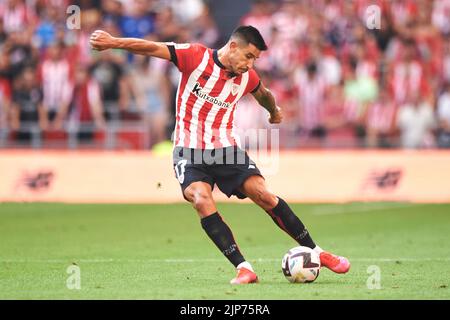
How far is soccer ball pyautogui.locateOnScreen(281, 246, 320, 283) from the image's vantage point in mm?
10219

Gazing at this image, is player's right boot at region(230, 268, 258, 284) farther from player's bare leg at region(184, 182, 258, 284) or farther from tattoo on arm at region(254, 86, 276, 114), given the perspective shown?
tattoo on arm at region(254, 86, 276, 114)

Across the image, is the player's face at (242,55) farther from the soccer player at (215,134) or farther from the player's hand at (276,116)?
the player's hand at (276,116)

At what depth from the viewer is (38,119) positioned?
2334cm

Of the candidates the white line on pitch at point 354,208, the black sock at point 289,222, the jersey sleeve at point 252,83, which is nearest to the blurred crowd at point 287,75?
the white line on pitch at point 354,208

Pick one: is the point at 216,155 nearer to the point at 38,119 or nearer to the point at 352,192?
the point at 352,192

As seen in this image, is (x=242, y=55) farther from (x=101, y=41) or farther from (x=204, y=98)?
(x=101, y=41)

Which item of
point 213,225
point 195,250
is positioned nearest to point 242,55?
point 213,225

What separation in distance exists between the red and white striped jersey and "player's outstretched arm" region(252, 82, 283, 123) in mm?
342

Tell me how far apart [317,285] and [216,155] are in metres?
1.63

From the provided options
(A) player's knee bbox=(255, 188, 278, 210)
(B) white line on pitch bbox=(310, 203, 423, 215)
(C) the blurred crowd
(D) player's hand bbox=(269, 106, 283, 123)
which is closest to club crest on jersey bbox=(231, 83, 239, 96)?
(D) player's hand bbox=(269, 106, 283, 123)

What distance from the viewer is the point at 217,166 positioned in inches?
419

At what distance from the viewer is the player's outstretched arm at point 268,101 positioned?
441 inches

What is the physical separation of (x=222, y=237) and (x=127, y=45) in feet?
6.61

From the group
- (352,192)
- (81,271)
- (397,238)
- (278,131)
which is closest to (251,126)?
(278,131)
